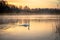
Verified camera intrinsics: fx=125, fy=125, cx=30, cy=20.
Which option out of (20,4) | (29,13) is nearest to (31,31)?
(29,13)

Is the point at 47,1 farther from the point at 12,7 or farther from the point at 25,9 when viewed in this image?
the point at 12,7

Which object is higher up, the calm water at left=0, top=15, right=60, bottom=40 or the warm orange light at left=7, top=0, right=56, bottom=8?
the warm orange light at left=7, top=0, right=56, bottom=8

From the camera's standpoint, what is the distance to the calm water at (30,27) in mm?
1186

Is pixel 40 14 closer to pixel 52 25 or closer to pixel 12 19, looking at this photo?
pixel 52 25

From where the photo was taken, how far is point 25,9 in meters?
1.20

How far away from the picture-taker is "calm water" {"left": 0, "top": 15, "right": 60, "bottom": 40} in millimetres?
1186

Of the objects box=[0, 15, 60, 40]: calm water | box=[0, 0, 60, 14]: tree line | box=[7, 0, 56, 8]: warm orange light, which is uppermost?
box=[7, 0, 56, 8]: warm orange light

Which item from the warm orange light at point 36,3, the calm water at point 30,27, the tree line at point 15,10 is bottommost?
the calm water at point 30,27

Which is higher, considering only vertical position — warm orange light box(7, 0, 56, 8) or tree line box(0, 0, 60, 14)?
warm orange light box(7, 0, 56, 8)

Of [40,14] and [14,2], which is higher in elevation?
[14,2]

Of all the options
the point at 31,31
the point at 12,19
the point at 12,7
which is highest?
the point at 12,7

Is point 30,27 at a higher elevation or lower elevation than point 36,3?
lower

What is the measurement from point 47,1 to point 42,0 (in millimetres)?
49

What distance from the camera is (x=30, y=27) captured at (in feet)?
3.97
